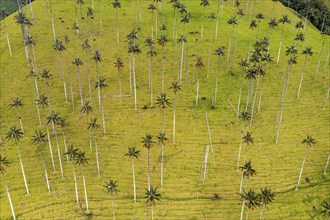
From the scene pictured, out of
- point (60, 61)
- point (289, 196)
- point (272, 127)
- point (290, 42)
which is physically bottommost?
point (289, 196)

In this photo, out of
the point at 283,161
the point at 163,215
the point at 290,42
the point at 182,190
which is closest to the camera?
the point at 163,215

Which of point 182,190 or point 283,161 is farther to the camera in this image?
point 283,161

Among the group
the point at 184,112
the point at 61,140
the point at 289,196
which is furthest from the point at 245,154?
the point at 61,140

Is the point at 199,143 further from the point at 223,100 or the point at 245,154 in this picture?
the point at 223,100

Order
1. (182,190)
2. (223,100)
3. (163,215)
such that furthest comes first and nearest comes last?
1. (223,100)
2. (182,190)
3. (163,215)

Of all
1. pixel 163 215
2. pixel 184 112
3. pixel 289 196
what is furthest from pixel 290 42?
pixel 163 215

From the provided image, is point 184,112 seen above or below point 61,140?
above
